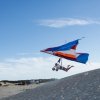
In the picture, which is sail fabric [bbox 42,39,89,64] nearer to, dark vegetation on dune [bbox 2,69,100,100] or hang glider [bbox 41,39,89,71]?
hang glider [bbox 41,39,89,71]

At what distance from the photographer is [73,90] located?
29578mm

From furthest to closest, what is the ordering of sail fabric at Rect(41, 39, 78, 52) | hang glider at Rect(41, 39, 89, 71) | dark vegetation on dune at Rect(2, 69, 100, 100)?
sail fabric at Rect(41, 39, 78, 52) < hang glider at Rect(41, 39, 89, 71) < dark vegetation on dune at Rect(2, 69, 100, 100)

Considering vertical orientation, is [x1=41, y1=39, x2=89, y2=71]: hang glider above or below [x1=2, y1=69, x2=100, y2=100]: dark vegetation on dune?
above

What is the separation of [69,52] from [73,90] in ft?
59.2

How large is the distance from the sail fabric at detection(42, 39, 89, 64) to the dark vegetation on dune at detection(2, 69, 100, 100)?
412 inches

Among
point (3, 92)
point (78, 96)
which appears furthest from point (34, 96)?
point (3, 92)

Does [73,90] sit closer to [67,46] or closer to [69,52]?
[69,52]

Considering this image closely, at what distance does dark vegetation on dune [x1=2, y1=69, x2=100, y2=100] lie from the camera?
27.2m

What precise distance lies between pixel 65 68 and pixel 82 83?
9002 mm

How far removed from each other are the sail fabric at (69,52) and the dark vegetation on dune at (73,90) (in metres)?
10.5

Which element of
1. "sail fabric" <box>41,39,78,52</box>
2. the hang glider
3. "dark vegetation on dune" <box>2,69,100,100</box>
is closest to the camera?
"dark vegetation on dune" <box>2,69,100,100</box>

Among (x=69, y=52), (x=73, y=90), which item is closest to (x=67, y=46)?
(x=69, y=52)

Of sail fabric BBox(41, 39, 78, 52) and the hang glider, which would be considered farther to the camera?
sail fabric BBox(41, 39, 78, 52)

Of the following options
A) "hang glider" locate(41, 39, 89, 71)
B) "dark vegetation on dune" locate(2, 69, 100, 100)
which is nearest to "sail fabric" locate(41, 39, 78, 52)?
"hang glider" locate(41, 39, 89, 71)
